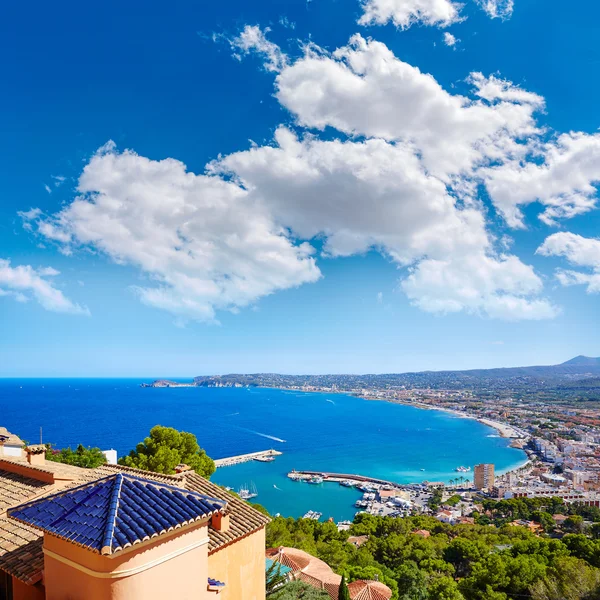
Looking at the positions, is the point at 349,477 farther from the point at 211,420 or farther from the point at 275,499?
the point at 211,420

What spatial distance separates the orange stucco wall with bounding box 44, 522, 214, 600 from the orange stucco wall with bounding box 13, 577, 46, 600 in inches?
30.7

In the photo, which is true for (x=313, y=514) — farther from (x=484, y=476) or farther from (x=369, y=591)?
(x=369, y=591)

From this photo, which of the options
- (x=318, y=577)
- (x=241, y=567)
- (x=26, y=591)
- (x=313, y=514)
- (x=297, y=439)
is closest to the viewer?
(x=26, y=591)

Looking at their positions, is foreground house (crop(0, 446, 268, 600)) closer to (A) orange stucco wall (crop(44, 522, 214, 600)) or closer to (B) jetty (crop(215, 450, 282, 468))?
(A) orange stucco wall (crop(44, 522, 214, 600))

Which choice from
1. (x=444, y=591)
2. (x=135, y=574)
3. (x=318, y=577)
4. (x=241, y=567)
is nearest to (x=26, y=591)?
(x=135, y=574)

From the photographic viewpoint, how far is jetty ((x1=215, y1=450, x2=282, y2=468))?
56781 millimetres

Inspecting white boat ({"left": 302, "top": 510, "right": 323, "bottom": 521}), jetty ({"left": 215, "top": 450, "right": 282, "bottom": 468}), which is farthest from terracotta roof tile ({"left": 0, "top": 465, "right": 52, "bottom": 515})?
jetty ({"left": 215, "top": 450, "right": 282, "bottom": 468})

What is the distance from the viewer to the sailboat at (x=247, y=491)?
43.7m

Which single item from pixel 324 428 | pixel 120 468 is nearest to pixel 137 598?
pixel 120 468

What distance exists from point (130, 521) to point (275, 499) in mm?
44944

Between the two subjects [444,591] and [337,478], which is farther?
[337,478]

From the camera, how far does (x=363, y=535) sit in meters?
25.3

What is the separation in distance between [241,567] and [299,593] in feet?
15.5

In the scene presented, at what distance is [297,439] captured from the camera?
255 ft
